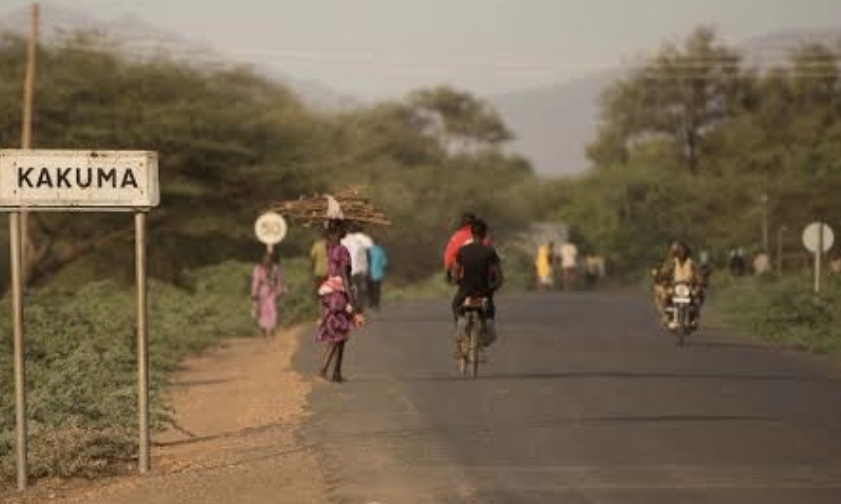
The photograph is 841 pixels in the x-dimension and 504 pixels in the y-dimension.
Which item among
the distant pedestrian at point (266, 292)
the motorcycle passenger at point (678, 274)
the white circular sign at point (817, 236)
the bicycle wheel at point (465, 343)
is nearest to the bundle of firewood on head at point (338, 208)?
the bicycle wheel at point (465, 343)

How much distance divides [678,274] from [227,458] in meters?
15.6

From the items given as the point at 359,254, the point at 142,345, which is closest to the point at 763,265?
the point at 359,254

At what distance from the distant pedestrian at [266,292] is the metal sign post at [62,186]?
20021mm

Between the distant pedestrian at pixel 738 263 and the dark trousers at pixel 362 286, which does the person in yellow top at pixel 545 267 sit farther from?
the dark trousers at pixel 362 286

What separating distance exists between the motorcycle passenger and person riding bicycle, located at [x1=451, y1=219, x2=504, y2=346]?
8.14m

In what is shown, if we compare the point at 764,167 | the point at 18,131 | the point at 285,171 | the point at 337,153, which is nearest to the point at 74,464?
the point at 18,131

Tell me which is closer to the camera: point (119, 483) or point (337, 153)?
point (119, 483)

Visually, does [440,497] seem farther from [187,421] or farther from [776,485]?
[187,421]

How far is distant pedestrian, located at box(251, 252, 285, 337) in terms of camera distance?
34125 millimetres

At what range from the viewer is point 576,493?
12.1m

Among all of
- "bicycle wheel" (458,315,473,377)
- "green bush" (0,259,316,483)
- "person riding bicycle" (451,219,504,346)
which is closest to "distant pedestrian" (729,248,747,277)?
"green bush" (0,259,316,483)

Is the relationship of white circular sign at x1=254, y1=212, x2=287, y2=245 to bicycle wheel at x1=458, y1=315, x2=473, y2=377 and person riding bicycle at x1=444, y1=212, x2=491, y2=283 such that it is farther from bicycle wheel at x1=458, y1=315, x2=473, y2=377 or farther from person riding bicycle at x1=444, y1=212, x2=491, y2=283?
bicycle wheel at x1=458, y1=315, x2=473, y2=377

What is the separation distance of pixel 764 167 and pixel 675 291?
55735 millimetres

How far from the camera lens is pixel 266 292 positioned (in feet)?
113
